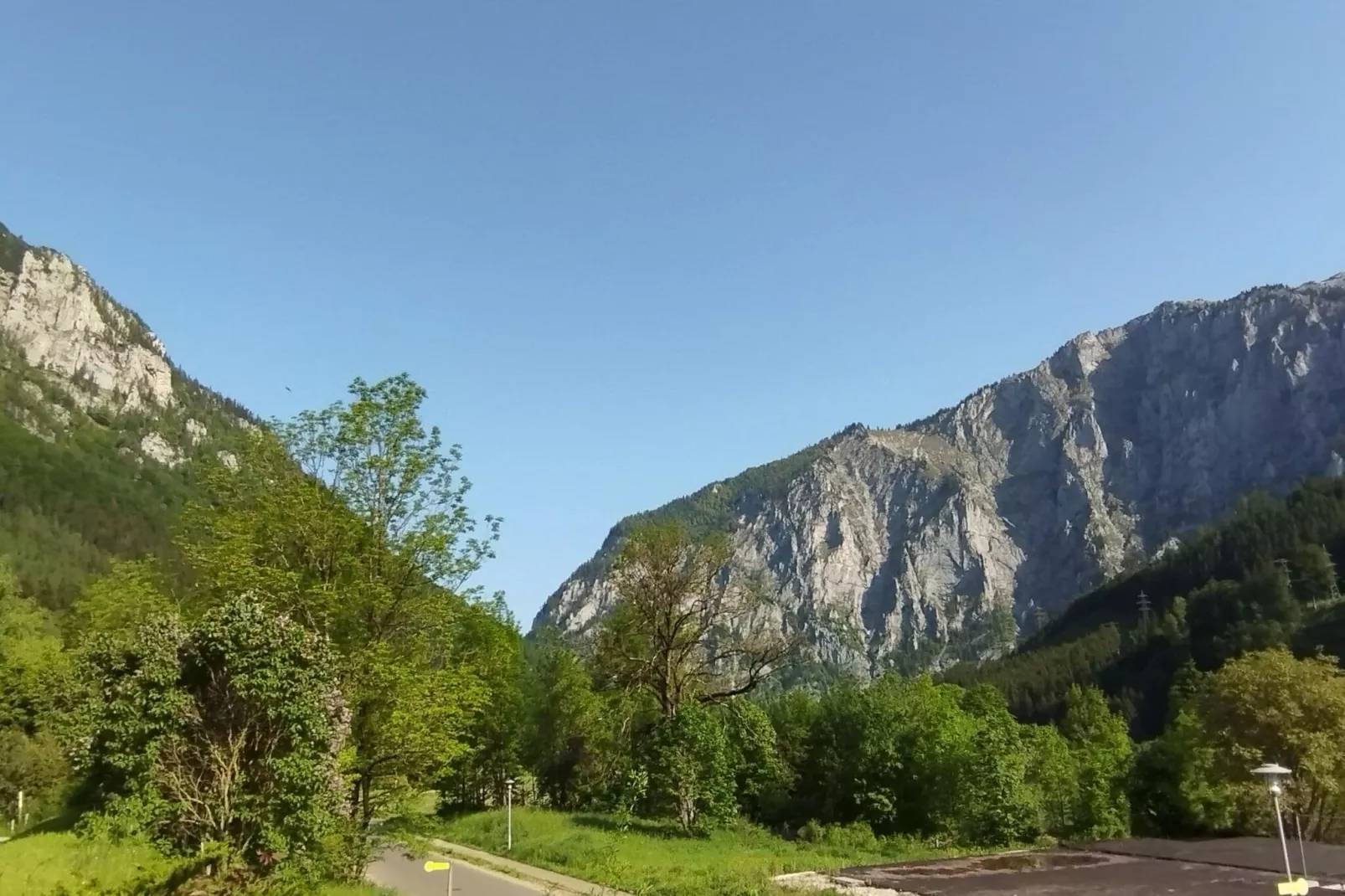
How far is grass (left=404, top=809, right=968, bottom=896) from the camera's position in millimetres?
22297

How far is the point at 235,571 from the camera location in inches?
722

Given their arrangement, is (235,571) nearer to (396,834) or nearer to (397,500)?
(397,500)

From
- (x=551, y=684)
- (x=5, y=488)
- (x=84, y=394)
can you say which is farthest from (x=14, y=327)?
(x=551, y=684)

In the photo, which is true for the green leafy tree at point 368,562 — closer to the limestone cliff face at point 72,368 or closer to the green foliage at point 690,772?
the green foliage at point 690,772

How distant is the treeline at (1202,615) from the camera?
117 meters

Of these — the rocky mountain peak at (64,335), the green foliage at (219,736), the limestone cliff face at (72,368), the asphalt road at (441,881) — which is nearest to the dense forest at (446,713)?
the green foliage at (219,736)

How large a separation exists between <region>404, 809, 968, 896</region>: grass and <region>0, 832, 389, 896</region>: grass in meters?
8.11

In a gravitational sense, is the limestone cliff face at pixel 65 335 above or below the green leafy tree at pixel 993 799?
above

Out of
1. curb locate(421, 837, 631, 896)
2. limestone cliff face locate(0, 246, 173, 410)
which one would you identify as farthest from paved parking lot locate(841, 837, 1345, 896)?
limestone cliff face locate(0, 246, 173, 410)

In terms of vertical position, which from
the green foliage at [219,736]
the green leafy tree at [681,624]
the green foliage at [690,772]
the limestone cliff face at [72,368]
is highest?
the limestone cliff face at [72,368]

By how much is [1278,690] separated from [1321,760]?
276 centimetres

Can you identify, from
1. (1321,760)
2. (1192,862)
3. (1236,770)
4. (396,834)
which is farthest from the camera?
(1236,770)

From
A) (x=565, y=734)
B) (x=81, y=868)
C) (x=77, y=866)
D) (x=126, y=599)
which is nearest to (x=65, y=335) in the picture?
(x=565, y=734)

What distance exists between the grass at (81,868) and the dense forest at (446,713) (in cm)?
30
